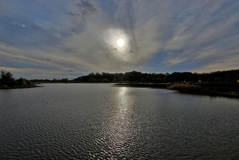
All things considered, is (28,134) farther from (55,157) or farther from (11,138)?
(55,157)

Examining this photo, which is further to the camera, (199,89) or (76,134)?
(199,89)

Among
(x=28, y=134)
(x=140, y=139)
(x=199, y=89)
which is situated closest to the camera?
(x=140, y=139)

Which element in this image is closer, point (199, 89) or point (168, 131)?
point (168, 131)

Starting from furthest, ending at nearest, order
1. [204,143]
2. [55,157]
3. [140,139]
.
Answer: [140,139], [204,143], [55,157]

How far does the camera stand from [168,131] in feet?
61.7

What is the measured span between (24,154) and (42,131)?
6.15 meters

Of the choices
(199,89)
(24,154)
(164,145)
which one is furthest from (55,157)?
(199,89)

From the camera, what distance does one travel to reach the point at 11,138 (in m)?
16.5

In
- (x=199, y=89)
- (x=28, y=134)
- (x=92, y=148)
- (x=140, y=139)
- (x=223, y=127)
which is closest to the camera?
(x=92, y=148)

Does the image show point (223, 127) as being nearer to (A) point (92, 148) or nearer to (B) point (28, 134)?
(A) point (92, 148)

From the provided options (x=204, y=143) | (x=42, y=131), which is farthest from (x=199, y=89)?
(x=42, y=131)

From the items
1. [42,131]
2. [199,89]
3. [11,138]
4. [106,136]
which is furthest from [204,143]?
[199,89]

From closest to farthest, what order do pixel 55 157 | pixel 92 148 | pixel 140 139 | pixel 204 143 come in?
pixel 55 157 → pixel 92 148 → pixel 204 143 → pixel 140 139

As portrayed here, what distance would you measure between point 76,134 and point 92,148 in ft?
14.4
